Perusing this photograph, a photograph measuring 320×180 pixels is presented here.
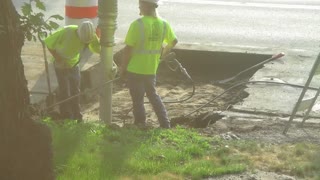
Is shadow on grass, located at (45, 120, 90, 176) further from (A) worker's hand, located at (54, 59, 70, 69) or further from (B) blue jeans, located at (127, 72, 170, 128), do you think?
(A) worker's hand, located at (54, 59, 70, 69)

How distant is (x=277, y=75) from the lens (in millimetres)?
9031

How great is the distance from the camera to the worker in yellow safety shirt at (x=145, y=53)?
7359 millimetres

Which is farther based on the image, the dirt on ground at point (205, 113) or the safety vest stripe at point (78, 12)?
the safety vest stripe at point (78, 12)

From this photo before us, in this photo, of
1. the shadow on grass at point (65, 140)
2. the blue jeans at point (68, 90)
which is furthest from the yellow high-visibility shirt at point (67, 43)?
the shadow on grass at point (65, 140)

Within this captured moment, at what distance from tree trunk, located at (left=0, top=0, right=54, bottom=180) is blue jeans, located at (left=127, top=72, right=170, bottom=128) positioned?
3522mm

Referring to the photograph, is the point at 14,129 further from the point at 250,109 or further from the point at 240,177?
the point at 250,109

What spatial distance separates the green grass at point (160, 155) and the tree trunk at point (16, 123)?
110cm

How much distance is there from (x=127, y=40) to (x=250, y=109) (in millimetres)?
1559

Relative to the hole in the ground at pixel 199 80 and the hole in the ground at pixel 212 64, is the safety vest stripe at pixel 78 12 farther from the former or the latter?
the hole in the ground at pixel 212 64

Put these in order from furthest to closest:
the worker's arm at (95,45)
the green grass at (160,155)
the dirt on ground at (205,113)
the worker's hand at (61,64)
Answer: the worker's hand at (61,64) < the worker's arm at (95,45) < the dirt on ground at (205,113) < the green grass at (160,155)

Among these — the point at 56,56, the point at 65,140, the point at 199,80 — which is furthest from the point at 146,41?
the point at 199,80

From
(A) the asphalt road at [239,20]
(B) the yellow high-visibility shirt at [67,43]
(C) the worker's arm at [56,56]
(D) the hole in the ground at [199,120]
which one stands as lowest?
(D) the hole in the ground at [199,120]

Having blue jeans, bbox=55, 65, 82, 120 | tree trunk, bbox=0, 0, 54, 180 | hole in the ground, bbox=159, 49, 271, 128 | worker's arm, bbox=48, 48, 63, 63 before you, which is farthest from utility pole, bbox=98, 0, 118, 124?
tree trunk, bbox=0, 0, 54, 180

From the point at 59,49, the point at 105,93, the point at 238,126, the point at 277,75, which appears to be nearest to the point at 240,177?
the point at 238,126
